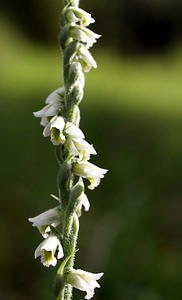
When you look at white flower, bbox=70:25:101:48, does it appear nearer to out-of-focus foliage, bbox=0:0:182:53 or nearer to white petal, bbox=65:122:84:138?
white petal, bbox=65:122:84:138

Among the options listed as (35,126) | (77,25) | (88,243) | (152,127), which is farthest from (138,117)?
(77,25)

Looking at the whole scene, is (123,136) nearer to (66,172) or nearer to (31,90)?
(31,90)

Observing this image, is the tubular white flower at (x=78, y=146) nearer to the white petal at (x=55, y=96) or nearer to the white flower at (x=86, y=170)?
the white flower at (x=86, y=170)

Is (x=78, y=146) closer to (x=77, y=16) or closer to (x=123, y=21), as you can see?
(x=77, y=16)

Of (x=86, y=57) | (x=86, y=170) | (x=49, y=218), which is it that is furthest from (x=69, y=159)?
(x=86, y=57)

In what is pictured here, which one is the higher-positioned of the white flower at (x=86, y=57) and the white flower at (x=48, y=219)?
the white flower at (x=86, y=57)

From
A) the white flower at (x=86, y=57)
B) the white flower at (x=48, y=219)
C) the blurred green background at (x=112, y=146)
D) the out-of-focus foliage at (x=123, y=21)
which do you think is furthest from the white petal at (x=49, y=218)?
the out-of-focus foliage at (x=123, y=21)

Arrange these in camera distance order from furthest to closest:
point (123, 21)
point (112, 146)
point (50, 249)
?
point (123, 21), point (112, 146), point (50, 249)

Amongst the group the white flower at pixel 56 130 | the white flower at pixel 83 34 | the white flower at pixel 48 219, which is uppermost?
the white flower at pixel 83 34
